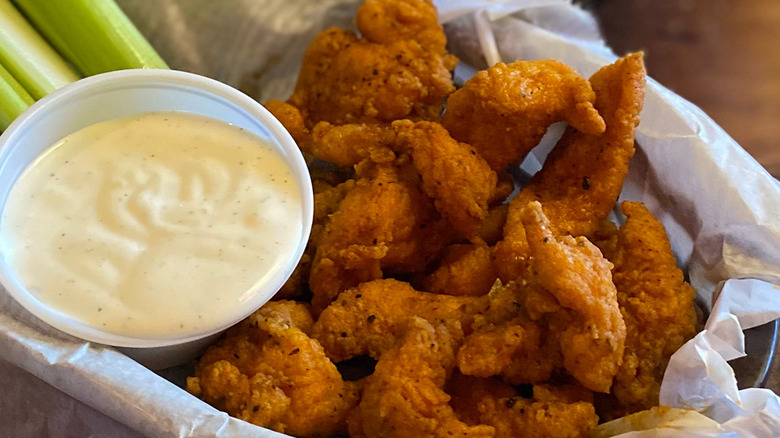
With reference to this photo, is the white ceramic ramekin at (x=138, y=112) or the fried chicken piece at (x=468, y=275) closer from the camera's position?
the white ceramic ramekin at (x=138, y=112)

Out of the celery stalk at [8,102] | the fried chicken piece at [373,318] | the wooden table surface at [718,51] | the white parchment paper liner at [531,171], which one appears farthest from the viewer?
the wooden table surface at [718,51]

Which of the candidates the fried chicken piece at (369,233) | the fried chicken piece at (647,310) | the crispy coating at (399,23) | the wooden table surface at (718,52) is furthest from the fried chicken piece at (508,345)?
the wooden table surface at (718,52)

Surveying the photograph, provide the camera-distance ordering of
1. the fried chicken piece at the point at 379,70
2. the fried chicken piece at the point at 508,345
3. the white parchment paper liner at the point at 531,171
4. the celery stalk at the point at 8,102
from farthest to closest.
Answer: the fried chicken piece at the point at 379,70
the celery stalk at the point at 8,102
the fried chicken piece at the point at 508,345
the white parchment paper liner at the point at 531,171

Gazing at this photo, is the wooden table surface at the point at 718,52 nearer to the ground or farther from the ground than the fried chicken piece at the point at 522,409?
nearer to the ground

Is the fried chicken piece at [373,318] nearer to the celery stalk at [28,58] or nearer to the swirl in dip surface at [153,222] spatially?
the swirl in dip surface at [153,222]

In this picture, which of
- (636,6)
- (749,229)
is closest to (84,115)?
(749,229)

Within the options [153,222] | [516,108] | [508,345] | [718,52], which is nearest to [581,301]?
[508,345]

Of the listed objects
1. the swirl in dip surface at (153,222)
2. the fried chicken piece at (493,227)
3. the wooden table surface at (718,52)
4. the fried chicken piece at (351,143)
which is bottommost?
the wooden table surface at (718,52)

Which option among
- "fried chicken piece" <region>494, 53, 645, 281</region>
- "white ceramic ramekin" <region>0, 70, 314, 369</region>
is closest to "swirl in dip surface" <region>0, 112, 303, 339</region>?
"white ceramic ramekin" <region>0, 70, 314, 369</region>
